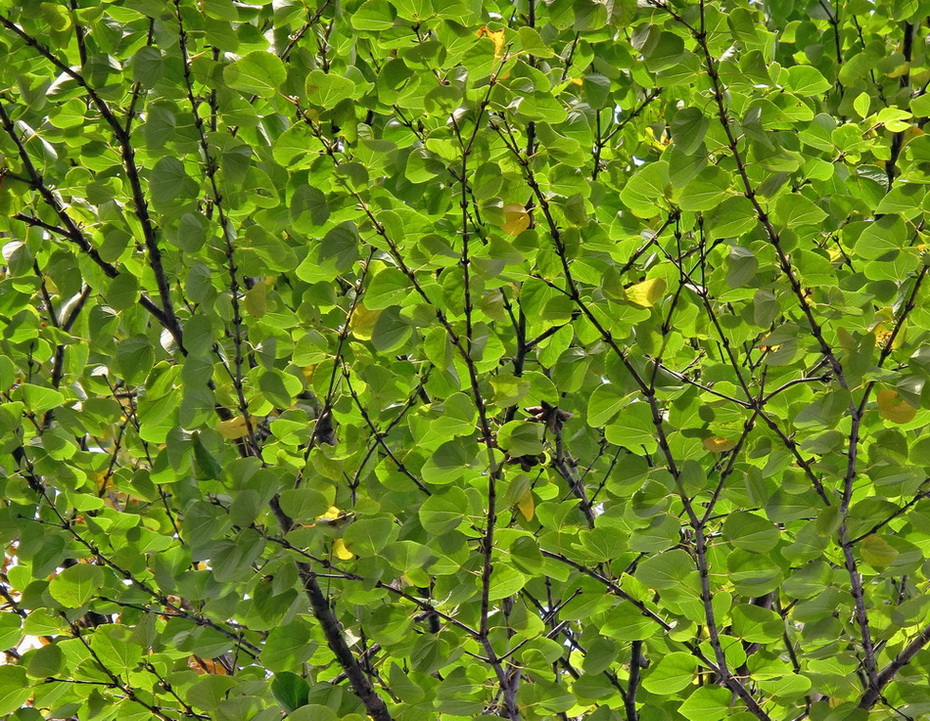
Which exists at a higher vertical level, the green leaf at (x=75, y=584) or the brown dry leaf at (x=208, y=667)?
the green leaf at (x=75, y=584)

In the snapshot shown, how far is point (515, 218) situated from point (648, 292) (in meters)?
Answer: 0.32

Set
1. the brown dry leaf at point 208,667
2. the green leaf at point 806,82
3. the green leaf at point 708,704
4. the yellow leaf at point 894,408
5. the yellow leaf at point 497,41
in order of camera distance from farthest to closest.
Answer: the brown dry leaf at point 208,667 < the green leaf at point 806,82 < the green leaf at point 708,704 < the yellow leaf at point 894,408 < the yellow leaf at point 497,41

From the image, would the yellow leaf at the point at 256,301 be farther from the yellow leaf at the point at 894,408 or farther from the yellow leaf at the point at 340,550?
the yellow leaf at the point at 894,408

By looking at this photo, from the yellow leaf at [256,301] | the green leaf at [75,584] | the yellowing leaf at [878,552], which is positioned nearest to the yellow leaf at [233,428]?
the yellow leaf at [256,301]

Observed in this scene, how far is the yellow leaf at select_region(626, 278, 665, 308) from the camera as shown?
5.97 ft

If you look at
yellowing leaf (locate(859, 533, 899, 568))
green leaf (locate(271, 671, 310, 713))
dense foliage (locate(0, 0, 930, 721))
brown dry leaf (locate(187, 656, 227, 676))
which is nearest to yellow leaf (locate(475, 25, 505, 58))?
dense foliage (locate(0, 0, 930, 721))

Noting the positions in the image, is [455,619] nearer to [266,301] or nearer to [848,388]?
[266,301]

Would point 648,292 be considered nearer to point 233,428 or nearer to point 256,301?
point 256,301

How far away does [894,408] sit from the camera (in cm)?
190

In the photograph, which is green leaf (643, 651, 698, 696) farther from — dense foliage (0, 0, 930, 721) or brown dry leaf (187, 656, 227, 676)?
brown dry leaf (187, 656, 227, 676)

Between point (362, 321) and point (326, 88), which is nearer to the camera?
point (326, 88)

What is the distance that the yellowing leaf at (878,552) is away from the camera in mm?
1904

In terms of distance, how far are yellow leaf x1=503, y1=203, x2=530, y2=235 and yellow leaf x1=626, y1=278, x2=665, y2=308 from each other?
27 cm

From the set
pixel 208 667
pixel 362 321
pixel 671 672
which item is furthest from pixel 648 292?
pixel 208 667
